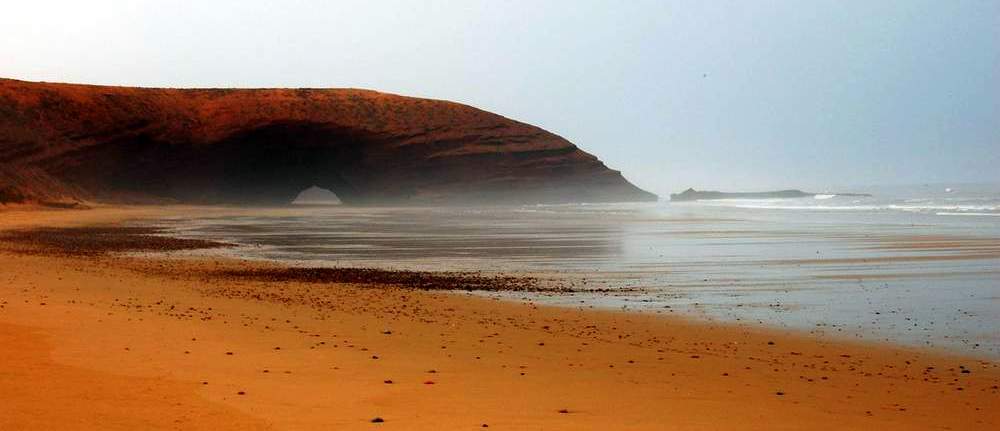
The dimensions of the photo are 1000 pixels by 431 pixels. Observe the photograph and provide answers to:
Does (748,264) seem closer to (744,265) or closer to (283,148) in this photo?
(744,265)

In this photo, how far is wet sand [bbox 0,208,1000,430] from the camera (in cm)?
618

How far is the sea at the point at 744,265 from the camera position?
37.5 ft

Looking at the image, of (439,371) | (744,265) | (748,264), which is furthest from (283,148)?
(439,371)

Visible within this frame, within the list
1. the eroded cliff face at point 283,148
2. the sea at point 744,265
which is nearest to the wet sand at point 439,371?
the sea at point 744,265

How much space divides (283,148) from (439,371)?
7908 centimetres

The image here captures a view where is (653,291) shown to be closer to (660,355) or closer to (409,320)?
(409,320)

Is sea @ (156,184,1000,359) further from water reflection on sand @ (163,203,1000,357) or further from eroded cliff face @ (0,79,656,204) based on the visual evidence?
eroded cliff face @ (0,79,656,204)

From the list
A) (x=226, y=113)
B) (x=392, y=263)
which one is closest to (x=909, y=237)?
(x=392, y=263)

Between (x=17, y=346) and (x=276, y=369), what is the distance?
231 cm

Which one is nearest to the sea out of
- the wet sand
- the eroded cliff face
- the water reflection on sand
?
the water reflection on sand

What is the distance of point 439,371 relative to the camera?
26.0ft

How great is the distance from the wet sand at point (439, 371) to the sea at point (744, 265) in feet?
4.32

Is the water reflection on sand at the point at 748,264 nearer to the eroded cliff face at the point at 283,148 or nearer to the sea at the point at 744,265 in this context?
the sea at the point at 744,265

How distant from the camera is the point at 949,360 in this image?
865 centimetres
